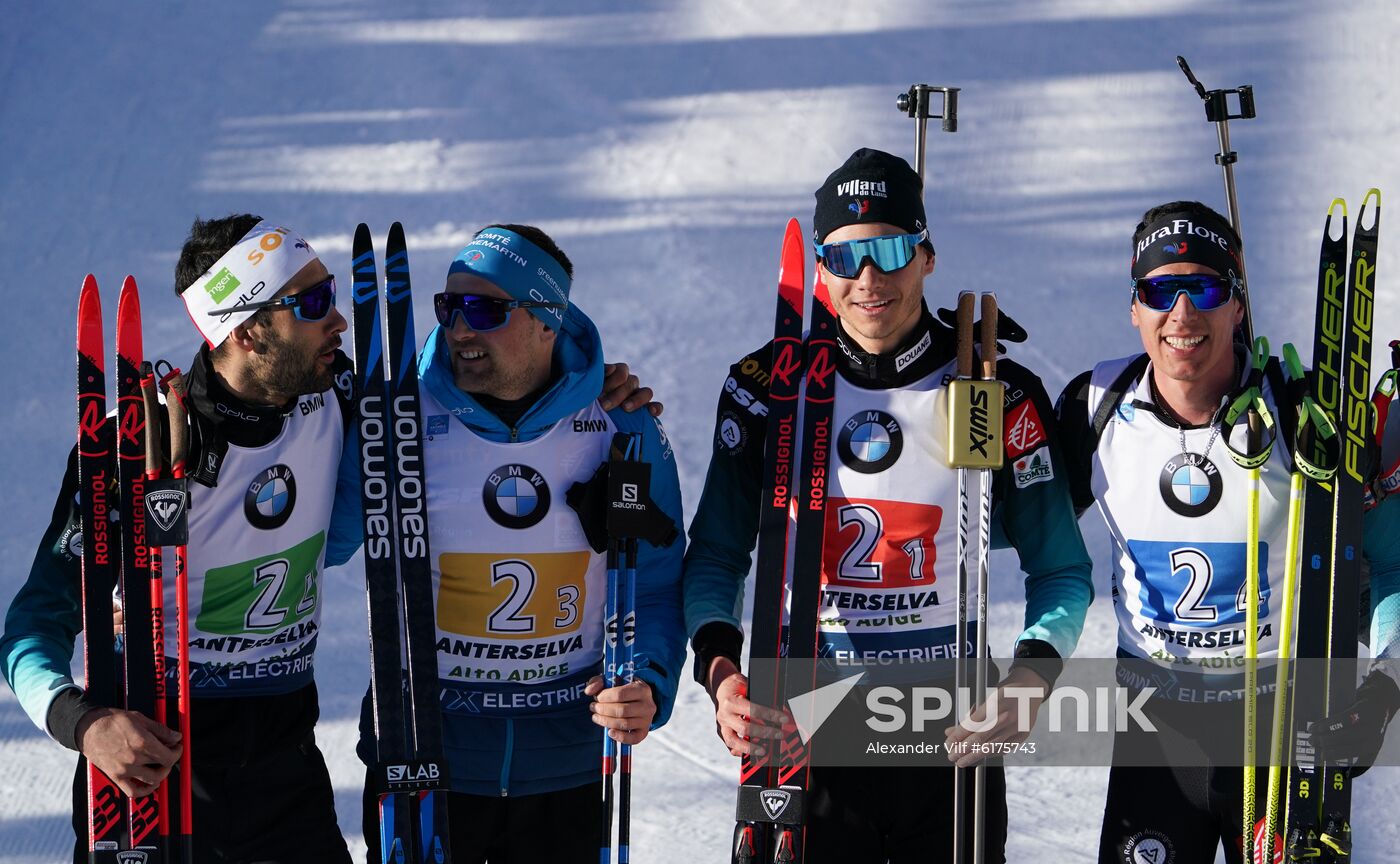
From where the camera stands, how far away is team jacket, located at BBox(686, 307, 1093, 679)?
3.67m

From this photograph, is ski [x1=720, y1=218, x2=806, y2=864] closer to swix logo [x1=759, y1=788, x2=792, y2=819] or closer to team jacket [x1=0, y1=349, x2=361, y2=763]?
swix logo [x1=759, y1=788, x2=792, y2=819]

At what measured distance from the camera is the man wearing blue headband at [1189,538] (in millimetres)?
3668

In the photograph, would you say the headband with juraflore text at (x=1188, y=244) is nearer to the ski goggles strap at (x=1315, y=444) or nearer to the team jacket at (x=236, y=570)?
the ski goggles strap at (x=1315, y=444)

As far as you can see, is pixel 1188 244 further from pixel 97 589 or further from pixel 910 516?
pixel 97 589

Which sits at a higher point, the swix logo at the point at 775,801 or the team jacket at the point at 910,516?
the team jacket at the point at 910,516

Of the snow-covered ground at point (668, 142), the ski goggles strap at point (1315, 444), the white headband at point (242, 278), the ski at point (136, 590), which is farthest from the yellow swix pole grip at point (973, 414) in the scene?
the snow-covered ground at point (668, 142)

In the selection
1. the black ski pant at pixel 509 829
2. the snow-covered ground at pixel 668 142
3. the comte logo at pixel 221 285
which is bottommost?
the black ski pant at pixel 509 829

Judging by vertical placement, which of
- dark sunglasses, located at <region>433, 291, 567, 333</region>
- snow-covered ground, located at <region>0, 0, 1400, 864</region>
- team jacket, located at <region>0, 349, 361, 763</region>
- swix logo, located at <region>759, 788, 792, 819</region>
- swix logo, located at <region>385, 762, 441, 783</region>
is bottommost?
swix logo, located at <region>759, 788, 792, 819</region>

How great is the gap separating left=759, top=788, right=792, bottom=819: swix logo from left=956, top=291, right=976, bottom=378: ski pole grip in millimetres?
1056

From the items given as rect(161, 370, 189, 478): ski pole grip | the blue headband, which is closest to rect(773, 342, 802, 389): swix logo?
the blue headband

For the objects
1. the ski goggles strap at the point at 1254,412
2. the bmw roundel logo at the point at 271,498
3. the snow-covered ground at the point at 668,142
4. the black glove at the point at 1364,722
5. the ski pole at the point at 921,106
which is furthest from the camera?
the snow-covered ground at the point at 668,142

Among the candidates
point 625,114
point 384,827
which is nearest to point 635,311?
point 625,114

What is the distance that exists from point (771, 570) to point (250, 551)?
1.23m

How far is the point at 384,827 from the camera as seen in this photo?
370 cm
